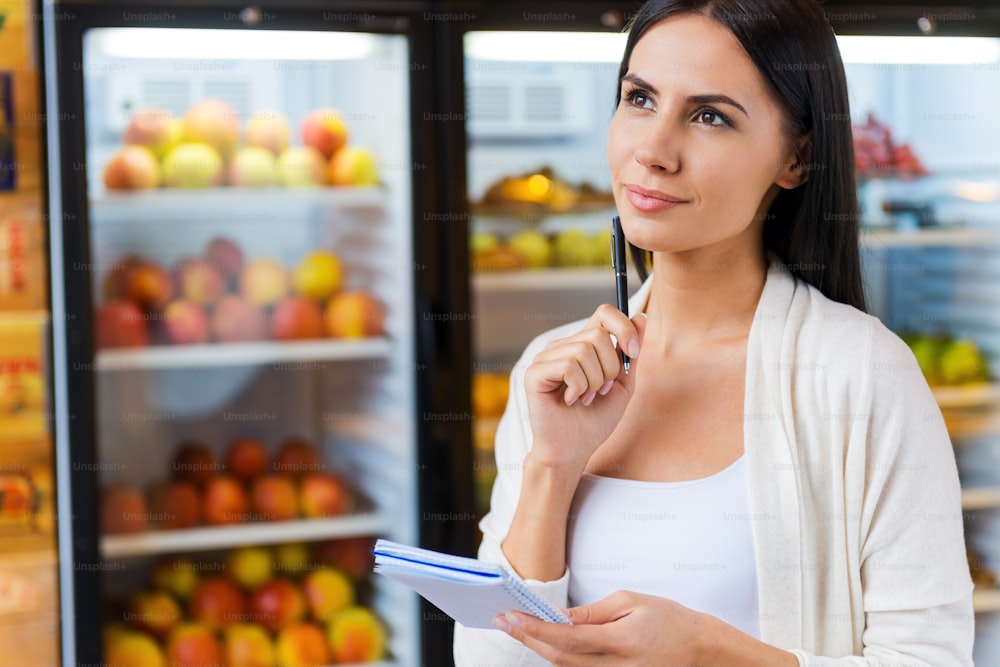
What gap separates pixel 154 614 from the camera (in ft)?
8.09

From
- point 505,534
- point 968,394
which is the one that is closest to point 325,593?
point 505,534

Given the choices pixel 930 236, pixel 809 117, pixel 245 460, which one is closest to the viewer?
pixel 809 117

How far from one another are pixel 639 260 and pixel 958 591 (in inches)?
22.8

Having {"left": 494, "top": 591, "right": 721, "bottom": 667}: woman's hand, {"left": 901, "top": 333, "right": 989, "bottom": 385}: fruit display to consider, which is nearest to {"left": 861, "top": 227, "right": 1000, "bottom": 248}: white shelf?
{"left": 901, "top": 333, "right": 989, "bottom": 385}: fruit display

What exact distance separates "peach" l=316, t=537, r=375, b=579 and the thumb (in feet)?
5.50

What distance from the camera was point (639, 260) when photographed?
142cm

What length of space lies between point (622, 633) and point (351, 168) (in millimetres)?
1685

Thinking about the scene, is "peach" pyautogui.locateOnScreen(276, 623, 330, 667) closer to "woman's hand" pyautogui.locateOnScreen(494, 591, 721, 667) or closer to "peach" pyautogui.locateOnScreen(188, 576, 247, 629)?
"peach" pyautogui.locateOnScreen(188, 576, 247, 629)

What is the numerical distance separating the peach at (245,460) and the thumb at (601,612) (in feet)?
5.53

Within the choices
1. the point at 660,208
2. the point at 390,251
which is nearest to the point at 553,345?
the point at 660,208

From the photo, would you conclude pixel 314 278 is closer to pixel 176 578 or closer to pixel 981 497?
pixel 176 578

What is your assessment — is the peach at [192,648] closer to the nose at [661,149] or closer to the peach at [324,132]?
the peach at [324,132]

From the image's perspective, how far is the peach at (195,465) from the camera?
252 cm

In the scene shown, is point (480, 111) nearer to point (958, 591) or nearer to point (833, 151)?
point (833, 151)
